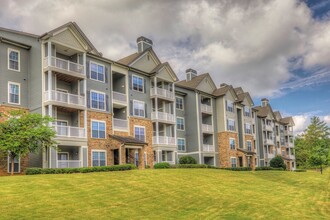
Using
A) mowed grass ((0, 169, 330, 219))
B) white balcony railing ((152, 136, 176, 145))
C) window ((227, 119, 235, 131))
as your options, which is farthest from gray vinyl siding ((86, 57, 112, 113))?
window ((227, 119, 235, 131))

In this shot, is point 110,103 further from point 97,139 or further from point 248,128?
point 248,128

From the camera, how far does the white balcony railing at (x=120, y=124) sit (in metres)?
36.2

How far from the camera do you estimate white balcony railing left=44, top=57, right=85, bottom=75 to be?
99.5 ft

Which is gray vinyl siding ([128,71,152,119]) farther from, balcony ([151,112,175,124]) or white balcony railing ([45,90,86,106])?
white balcony railing ([45,90,86,106])

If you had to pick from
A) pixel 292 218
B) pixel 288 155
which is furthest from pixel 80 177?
pixel 288 155

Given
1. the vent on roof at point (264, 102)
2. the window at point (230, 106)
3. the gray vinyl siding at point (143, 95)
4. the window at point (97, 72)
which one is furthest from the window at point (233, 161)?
the vent on roof at point (264, 102)

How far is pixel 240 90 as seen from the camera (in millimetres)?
63750

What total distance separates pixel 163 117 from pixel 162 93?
2.93 metres

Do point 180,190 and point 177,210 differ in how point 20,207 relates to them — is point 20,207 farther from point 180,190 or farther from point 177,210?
point 180,190

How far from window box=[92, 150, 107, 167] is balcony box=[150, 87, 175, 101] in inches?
414

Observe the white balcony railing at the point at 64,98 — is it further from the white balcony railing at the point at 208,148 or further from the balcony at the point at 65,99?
the white balcony railing at the point at 208,148

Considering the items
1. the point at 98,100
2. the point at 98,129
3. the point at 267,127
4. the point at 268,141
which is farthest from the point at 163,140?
the point at 267,127

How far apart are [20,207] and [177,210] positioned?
22.8ft

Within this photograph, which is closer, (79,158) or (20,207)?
(20,207)
